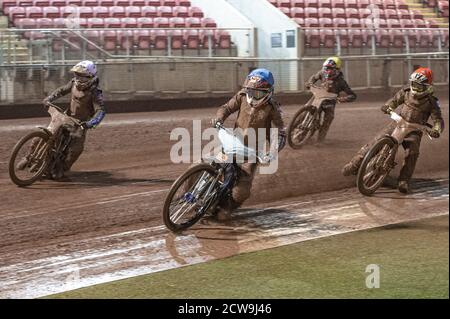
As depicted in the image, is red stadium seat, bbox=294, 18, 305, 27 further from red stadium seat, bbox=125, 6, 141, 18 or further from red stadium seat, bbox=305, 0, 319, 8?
red stadium seat, bbox=125, 6, 141, 18

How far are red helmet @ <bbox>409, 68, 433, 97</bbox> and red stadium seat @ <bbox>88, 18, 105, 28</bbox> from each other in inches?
132

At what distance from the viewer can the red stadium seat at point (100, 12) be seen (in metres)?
6.64

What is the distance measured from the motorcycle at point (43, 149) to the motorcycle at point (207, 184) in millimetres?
1600

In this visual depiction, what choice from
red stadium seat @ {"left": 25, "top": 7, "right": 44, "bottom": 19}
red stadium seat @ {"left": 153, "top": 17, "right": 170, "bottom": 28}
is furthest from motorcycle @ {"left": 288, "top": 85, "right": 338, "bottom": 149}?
red stadium seat @ {"left": 25, "top": 7, "right": 44, "bottom": 19}

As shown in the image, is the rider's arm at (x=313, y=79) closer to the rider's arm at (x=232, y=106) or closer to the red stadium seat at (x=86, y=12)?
the rider's arm at (x=232, y=106)

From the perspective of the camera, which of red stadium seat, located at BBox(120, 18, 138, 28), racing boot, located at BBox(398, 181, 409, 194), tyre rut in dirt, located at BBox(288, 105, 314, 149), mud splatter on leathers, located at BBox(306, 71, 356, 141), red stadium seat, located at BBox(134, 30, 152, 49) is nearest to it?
red stadium seat, located at BBox(120, 18, 138, 28)

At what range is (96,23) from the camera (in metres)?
6.83

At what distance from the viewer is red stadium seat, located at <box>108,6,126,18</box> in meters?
6.65

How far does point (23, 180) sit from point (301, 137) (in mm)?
3796

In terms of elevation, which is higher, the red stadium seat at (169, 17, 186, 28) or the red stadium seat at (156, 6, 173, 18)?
the red stadium seat at (156, 6, 173, 18)

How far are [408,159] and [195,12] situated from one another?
3.02m

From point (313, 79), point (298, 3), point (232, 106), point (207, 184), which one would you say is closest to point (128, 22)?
point (232, 106)

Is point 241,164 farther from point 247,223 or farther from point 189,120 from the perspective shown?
point 189,120

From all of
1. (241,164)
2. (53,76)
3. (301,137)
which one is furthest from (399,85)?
(53,76)
